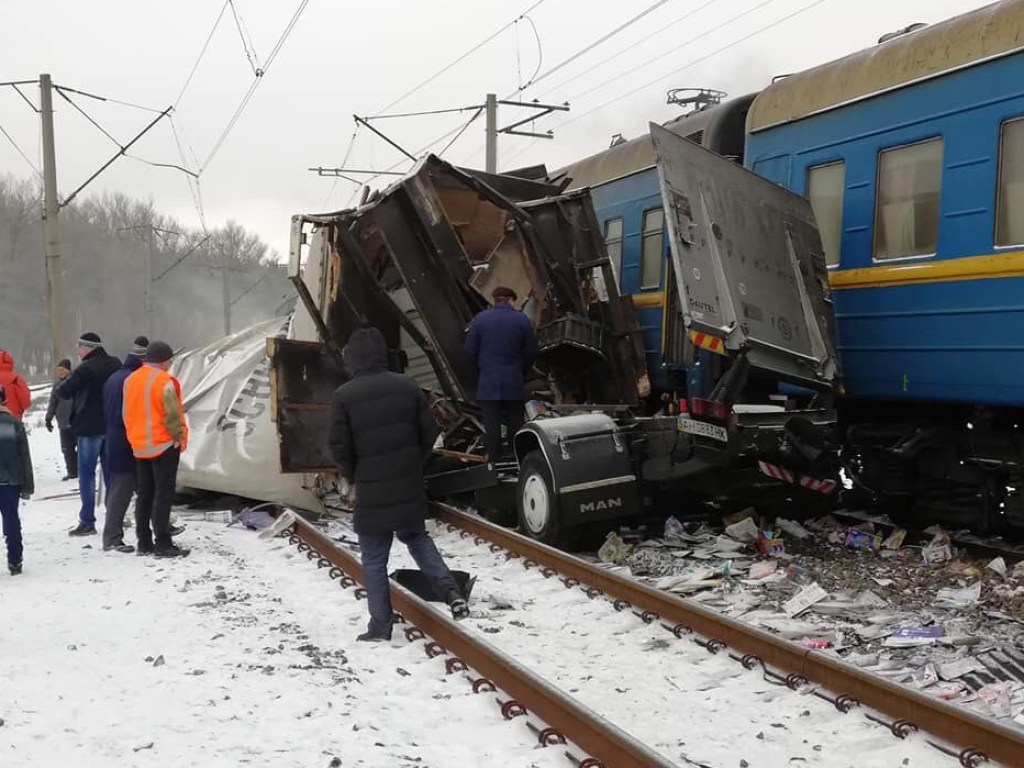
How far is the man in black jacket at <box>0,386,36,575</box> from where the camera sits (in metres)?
6.53

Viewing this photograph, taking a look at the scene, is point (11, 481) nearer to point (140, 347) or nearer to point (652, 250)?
point (140, 347)

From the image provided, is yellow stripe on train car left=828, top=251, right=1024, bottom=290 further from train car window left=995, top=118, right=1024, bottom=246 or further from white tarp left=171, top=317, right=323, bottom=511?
white tarp left=171, top=317, right=323, bottom=511

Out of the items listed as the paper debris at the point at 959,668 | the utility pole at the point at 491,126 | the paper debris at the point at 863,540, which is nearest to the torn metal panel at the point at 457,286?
the paper debris at the point at 863,540

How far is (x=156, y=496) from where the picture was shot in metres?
→ 7.20

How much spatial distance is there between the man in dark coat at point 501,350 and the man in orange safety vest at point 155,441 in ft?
7.95

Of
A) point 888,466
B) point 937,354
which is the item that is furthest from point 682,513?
point 937,354

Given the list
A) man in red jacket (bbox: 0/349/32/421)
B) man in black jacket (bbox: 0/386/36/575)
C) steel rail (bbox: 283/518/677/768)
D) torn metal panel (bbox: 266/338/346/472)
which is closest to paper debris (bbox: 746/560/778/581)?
steel rail (bbox: 283/518/677/768)

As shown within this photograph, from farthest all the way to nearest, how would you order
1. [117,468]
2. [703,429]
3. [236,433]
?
[236,433] → [117,468] → [703,429]

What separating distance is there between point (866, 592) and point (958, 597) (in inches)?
21.1

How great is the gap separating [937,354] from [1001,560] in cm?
144

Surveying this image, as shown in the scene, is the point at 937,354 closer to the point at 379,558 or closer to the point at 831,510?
the point at 831,510

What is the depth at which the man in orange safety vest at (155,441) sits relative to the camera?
7.18 metres

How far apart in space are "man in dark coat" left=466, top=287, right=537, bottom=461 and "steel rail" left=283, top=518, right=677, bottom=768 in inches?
106

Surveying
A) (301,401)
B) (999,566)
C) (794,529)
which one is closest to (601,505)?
(794,529)
